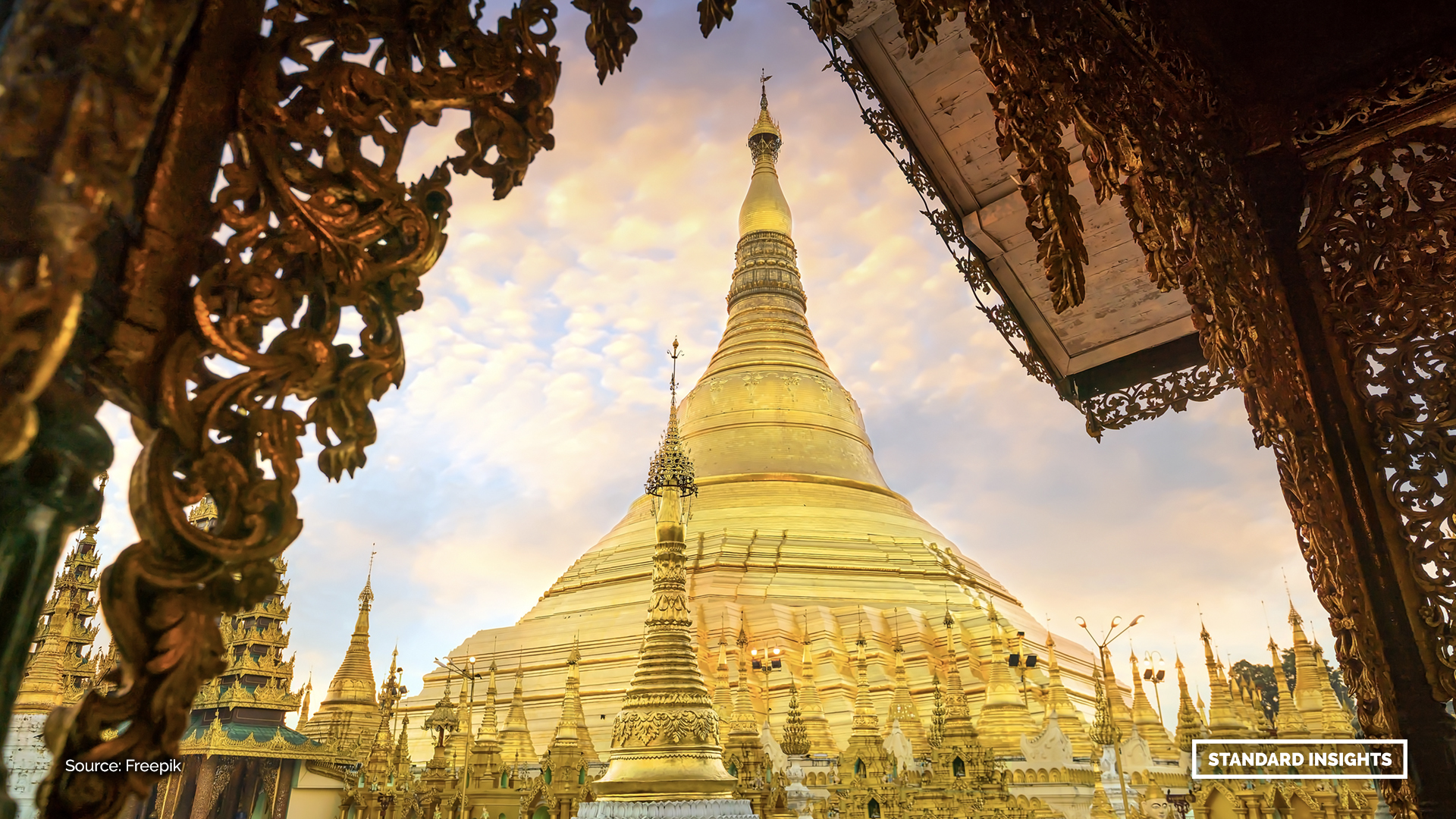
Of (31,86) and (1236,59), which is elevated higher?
(1236,59)

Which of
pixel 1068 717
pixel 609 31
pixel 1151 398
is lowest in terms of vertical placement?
pixel 1068 717

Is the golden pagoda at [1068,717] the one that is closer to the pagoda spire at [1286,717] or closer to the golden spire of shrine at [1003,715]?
the golden spire of shrine at [1003,715]

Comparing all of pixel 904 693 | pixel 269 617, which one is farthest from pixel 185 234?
pixel 269 617

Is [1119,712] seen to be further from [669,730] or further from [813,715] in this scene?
[669,730]

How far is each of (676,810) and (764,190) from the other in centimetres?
2314

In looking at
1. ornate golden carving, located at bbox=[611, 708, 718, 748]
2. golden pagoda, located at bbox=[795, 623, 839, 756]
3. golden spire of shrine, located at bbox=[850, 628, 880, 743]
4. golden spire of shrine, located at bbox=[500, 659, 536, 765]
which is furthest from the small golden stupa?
golden spire of shrine, located at bbox=[500, 659, 536, 765]

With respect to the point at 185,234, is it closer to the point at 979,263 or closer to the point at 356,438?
the point at 356,438

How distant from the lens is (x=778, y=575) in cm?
2070

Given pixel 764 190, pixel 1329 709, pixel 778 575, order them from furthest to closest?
pixel 764 190, pixel 778 575, pixel 1329 709

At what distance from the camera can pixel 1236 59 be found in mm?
4457

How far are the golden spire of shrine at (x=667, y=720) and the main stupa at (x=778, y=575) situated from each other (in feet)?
16.4

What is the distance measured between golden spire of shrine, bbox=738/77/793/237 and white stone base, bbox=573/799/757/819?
71.8ft

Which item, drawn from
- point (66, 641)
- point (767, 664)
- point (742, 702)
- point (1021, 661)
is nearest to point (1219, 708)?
point (1021, 661)

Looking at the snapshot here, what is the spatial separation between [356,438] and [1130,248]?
5.57m
